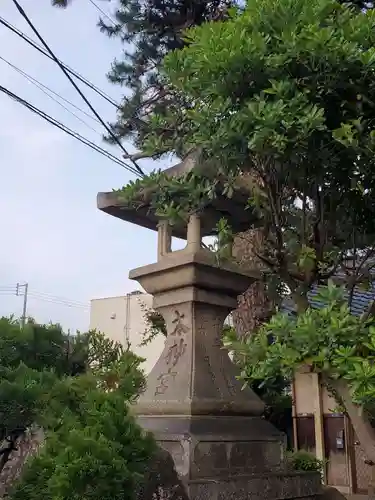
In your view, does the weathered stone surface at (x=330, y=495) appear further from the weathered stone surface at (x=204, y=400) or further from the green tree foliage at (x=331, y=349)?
the green tree foliage at (x=331, y=349)

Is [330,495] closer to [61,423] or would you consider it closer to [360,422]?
[360,422]

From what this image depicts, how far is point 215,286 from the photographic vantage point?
4141 millimetres

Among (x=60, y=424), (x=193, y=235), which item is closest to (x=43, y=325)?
(x=60, y=424)

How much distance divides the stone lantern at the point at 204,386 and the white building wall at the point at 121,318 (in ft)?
51.4

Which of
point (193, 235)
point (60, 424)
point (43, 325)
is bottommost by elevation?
point (60, 424)

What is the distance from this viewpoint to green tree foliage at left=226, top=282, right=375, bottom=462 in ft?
7.16

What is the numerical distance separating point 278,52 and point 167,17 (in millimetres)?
6271

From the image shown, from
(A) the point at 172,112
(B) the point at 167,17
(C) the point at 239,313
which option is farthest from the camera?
(B) the point at 167,17

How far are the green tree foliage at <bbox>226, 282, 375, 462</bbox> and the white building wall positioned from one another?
17481mm

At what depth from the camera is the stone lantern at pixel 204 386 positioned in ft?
11.6

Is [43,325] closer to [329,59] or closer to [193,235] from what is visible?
[193,235]

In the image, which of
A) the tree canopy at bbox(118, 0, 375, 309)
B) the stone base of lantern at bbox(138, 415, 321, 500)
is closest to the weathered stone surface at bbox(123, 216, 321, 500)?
the stone base of lantern at bbox(138, 415, 321, 500)

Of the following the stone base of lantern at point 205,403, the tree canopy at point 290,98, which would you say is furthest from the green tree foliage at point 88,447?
the tree canopy at point 290,98

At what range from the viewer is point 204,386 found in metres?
3.87
